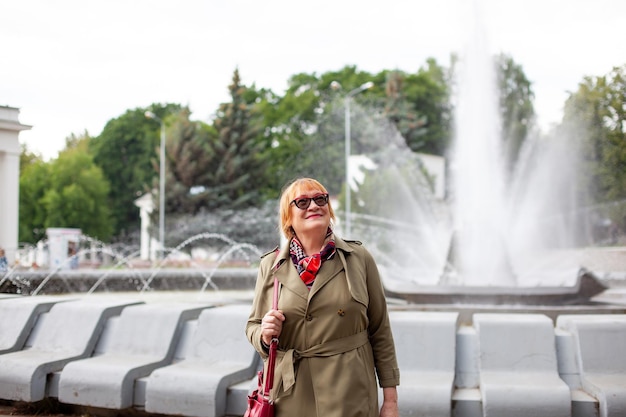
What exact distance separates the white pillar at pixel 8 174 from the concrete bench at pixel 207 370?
26.0 meters

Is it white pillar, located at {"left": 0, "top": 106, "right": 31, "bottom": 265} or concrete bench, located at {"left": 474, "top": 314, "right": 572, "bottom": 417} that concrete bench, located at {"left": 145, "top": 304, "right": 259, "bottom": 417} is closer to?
concrete bench, located at {"left": 474, "top": 314, "right": 572, "bottom": 417}

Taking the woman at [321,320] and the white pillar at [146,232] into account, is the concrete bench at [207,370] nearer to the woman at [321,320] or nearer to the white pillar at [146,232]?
the woman at [321,320]

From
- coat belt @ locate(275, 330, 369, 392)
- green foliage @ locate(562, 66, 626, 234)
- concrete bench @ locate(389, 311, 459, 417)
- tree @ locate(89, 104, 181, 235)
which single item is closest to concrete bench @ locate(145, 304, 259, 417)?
concrete bench @ locate(389, 311, 459, 417)

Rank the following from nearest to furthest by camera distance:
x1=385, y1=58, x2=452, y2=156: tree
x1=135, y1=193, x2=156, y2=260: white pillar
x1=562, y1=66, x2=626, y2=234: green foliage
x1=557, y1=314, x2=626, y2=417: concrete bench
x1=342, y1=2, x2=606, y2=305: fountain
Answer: x1=557, y1=314, x2=626, y2=417: concrete bench
x1=342, y1=2, x2=606, y2=305: fountain
x1=562, y1=66, x2=626, y2=234: green foliage
x1=135, y1=193, x2=156, y2=260: white pillar
x1=385, y1=58, x2=452, y2=156: tree

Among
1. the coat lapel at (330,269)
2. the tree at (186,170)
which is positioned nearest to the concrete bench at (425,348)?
the coat lapel at (330,269)

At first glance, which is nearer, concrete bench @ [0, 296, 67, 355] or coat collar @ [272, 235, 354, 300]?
coat collar @ [272, 235, 354, 300]

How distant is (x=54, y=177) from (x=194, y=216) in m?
17.4

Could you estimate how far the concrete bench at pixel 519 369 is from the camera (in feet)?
14.1

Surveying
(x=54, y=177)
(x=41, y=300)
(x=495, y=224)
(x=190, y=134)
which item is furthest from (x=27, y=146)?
(x=41, y=300)

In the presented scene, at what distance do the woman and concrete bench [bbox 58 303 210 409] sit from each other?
7.47ft

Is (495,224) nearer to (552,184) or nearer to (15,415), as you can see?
(15,415)

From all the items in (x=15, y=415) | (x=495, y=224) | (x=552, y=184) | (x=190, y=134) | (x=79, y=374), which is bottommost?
(x=15, y=415)

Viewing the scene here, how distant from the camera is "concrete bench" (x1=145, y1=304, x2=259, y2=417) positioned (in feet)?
15.6

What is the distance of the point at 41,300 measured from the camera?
21.3ft
